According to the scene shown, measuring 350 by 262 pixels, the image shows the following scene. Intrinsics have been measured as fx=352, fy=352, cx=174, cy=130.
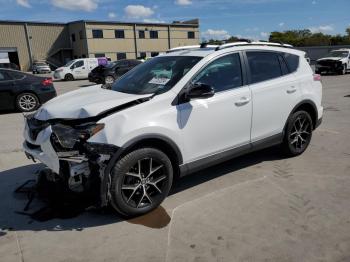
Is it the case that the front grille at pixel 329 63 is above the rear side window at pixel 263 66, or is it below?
below

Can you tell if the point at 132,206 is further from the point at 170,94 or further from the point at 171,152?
the point at 170,94

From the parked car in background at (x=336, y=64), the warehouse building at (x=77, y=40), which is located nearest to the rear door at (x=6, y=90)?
the parked car in background at (x=336, y=64)

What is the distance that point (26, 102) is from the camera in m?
11.0

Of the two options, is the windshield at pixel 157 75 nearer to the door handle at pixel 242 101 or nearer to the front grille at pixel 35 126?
the door handle at pixel 242 101

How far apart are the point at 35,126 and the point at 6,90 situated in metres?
7.43

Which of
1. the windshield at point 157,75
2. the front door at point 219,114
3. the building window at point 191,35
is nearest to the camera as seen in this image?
the front door at point 219,114

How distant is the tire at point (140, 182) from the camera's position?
11.9ft

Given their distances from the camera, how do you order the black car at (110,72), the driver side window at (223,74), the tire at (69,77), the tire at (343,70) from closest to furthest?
the driver side window at (223,74)
the black car at (110,72)
the tire at (343,70)
the tire at (69,77)

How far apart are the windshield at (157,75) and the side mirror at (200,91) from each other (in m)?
0.24

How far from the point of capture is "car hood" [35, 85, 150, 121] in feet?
12.3

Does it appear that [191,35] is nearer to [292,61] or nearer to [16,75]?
[16,75]

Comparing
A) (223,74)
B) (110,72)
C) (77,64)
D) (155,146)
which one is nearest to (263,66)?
(223,74)

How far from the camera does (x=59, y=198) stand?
168 inches

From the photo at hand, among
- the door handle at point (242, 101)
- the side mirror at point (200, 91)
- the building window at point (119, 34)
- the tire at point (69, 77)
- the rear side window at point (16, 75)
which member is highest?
the building window at point (119, 34)
